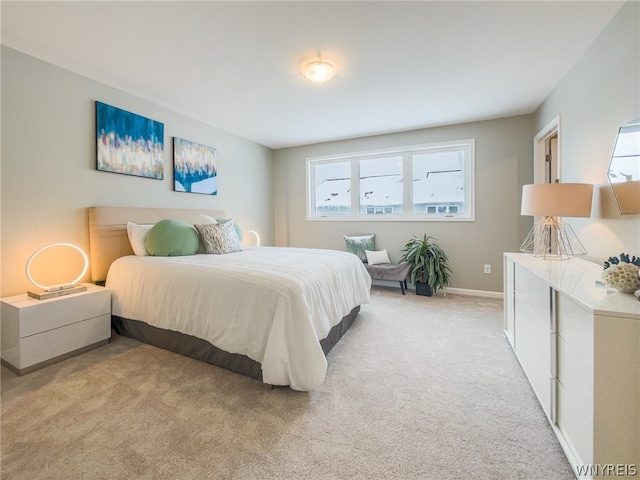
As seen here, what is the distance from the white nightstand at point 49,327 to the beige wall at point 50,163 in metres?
0.45

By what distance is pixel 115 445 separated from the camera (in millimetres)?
1385

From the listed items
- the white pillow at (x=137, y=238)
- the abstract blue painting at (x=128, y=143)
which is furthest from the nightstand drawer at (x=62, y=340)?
the abstract blue painting at (x=128, y=143)

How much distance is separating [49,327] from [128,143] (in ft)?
6.25

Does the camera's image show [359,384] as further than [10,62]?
No

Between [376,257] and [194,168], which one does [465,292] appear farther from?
[194,168]

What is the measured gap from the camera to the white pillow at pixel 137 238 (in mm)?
2811

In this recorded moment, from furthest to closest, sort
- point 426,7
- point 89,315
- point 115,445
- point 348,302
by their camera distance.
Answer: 1. point 348,302
2. point 89,315
3. point 426,7
4. point 115,445

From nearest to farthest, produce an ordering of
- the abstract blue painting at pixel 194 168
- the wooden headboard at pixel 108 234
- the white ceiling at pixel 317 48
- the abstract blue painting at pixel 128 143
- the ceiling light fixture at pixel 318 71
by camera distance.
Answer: the white ceiling at pixel 317 48, the ceiling light fixture at pixel 318 71, the wooden headboard at pixel 108 234, the abstract blue painting at pixel 128 143, the abstract blue painting at pixel 194 168

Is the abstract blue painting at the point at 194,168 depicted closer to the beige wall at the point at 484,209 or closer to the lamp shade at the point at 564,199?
the beige wall at the point at 484,209

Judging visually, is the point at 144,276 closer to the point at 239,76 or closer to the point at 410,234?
the point at 239,76

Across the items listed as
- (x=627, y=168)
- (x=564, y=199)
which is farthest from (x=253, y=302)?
(x=627, y=168)

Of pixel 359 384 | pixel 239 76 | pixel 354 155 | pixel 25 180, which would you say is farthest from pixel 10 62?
pixel 354 155

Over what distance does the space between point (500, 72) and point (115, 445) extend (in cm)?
391

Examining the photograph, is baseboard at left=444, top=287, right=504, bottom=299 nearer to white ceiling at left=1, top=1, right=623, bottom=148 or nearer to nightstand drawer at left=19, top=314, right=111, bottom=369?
white ceiling at left=1, top=1, right=623, bottom=148
